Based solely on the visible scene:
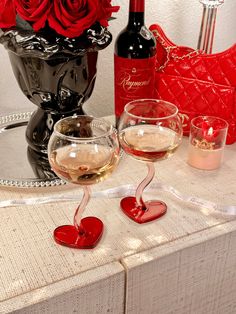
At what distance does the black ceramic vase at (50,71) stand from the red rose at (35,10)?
0.03 metres

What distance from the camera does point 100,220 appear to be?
0.66 meters

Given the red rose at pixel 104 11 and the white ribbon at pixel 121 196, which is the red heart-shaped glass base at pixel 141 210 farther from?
the red rose at pixel 104 11

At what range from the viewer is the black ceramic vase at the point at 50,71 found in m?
0.69

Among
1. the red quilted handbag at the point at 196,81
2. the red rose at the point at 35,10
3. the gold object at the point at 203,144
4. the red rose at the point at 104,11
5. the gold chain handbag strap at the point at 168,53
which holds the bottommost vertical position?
the gold object at the point at 203,144

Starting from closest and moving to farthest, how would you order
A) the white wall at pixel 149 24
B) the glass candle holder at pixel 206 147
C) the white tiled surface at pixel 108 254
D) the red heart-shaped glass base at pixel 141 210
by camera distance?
the white tiled surface at pixel 108 254
the red heart-shaped glass base at pixel 141 210
the glass candle holder at pixel 206 147
the white wall at pixel 149 24

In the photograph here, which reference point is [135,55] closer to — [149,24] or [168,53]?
[168,53]

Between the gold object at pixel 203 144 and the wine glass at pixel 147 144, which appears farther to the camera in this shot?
the gold object at pixel 203 144

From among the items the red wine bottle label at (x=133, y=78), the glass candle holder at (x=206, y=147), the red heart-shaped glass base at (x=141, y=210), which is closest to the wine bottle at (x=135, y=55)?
the red wine bottle label at (x=133, y=78)

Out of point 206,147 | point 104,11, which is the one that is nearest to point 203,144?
point 206,147

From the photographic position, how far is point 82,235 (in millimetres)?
621

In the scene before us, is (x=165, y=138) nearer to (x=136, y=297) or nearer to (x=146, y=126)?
(x=146, y=126)

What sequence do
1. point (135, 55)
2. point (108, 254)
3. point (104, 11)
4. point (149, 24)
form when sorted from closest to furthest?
1. point (108, 254)
2. point (104, 11)
3. point (135, 55)
4. point (149, 24)

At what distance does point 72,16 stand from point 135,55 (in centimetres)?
19

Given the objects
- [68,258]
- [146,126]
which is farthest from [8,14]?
[68,258]
